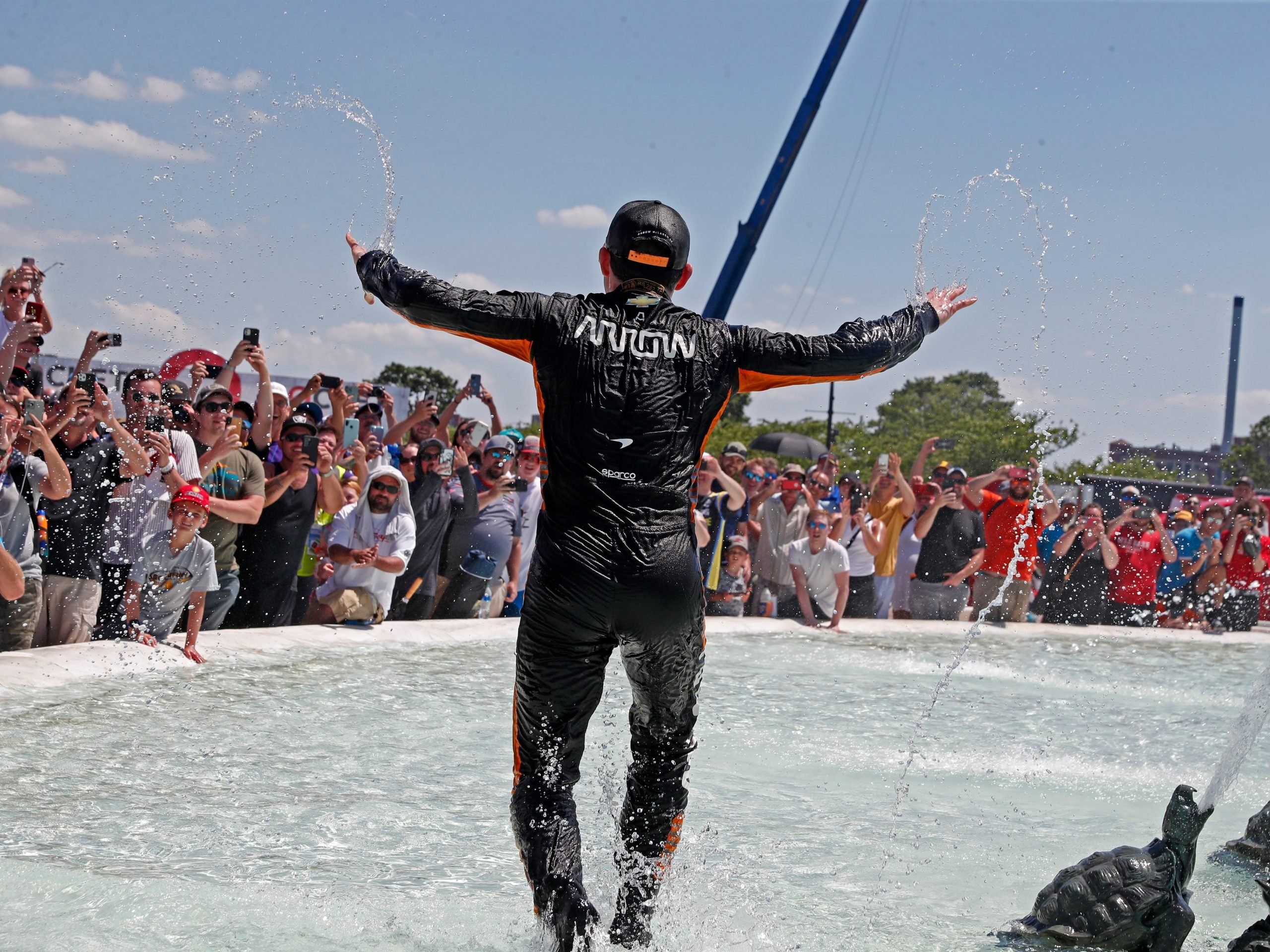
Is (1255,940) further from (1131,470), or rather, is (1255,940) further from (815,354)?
(1131,470)

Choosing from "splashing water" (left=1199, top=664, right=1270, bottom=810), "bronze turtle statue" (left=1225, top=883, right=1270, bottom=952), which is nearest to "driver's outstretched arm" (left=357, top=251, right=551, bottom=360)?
"bronze turtle statue" (left=1225, top=883, right=1270, bottom=952)

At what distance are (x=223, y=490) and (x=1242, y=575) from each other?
33.3ft

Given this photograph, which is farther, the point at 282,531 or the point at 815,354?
the point at 282,531

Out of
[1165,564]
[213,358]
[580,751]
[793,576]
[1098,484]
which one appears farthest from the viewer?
[1098,484]

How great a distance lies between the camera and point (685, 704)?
3211mm

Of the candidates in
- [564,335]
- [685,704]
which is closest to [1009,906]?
[685,704]

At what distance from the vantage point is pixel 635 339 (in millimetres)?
3123

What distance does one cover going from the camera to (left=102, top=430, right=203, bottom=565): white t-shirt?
6.64 m

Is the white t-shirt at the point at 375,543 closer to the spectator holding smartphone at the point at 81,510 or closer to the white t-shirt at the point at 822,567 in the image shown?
the spectator holding smartphone at the point at 81,510

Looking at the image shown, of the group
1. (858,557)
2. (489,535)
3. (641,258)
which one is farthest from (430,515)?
(641,258)

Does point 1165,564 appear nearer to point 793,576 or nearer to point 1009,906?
point 793,576

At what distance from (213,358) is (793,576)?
5076mm

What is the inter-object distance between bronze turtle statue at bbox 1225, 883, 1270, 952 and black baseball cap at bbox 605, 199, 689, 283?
7.40ft

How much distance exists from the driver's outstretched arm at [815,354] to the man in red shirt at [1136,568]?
31.1ft
